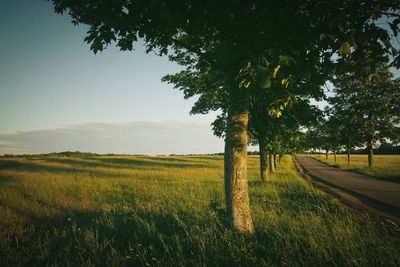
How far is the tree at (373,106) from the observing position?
29562 mm

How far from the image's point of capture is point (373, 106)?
29.9m

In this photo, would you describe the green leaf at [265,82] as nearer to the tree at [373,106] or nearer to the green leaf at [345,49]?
the green leaf at [345,49]

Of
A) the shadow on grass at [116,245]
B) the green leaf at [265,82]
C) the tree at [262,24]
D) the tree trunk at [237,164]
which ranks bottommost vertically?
Answer: the shadow on grass at [116,245]

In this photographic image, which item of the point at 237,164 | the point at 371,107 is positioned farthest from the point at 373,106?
the point at 237,164

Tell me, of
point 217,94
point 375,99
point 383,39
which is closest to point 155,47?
point 383,39

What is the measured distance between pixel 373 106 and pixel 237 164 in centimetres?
3142

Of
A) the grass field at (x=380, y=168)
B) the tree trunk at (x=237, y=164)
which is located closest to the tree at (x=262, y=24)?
the tree trunk at (x=237, y=164)

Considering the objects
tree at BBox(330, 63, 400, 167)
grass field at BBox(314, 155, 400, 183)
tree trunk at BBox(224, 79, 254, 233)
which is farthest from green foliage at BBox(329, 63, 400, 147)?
tree trunk at BBox(224, 79, 254, 233)

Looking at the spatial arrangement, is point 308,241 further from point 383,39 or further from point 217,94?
point 217,94

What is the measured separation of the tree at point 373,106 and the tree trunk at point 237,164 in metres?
28.5

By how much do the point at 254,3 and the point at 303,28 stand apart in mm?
774

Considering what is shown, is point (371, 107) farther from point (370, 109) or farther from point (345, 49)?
point (345, 49)

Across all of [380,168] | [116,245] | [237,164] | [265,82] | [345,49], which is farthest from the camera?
[380,168]

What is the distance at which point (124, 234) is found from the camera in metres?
5.81
